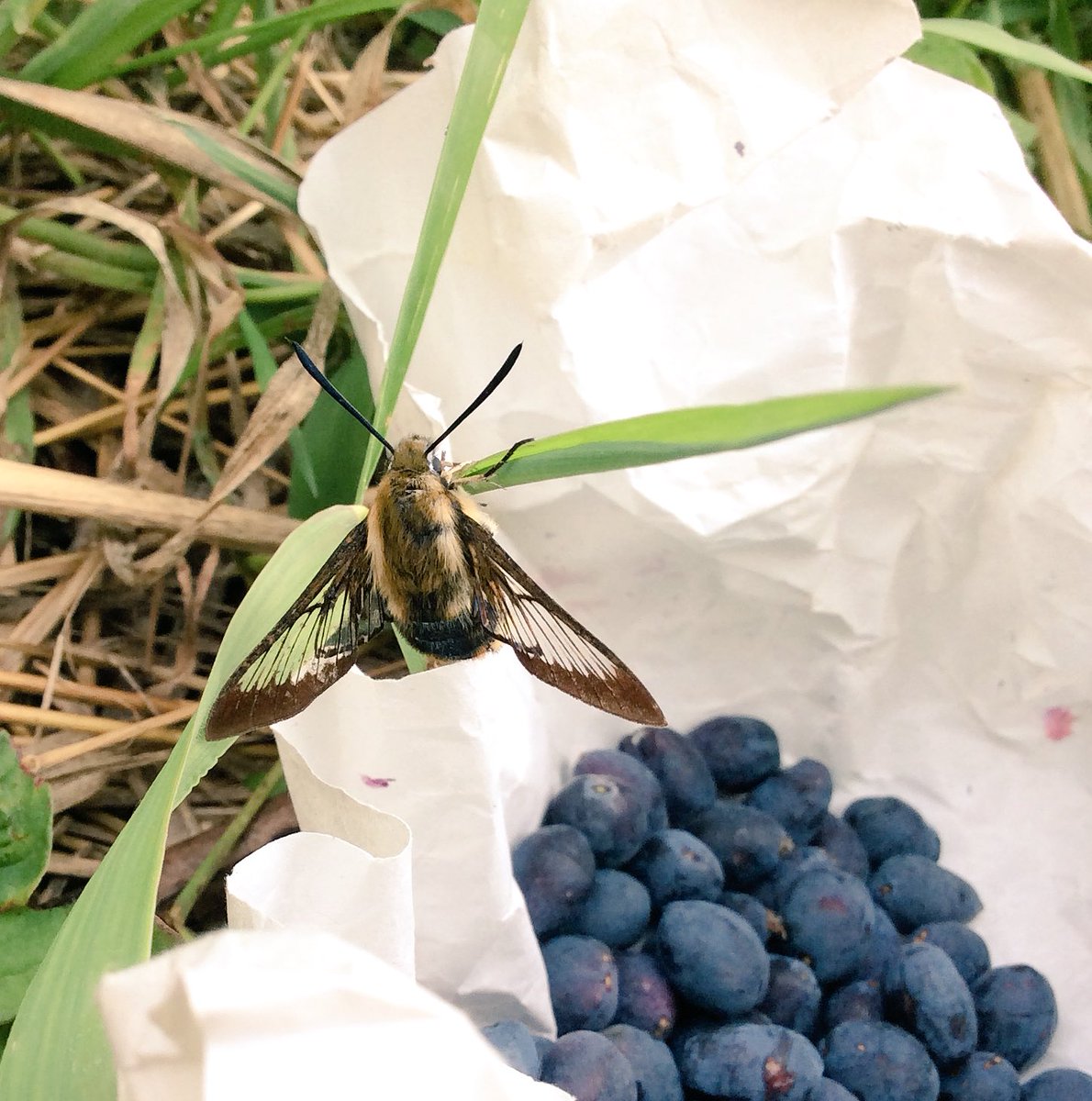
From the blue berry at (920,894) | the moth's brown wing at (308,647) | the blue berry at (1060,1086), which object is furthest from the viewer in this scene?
the blue berry at (920,894)

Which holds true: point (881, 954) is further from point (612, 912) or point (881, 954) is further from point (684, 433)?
point (684, 433)

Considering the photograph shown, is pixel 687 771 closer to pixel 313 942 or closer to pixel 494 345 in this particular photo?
pixel 494 345

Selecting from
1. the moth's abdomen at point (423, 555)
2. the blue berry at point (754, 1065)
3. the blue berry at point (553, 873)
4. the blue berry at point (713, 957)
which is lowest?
the blue berry at point (754, 1065)

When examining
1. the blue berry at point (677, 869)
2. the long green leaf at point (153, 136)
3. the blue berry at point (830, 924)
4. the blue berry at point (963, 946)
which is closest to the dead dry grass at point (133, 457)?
the long green leaf at point (153, 136)

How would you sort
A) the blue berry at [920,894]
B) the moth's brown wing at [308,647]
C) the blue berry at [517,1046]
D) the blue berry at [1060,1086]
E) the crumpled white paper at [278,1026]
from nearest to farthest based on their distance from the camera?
the crumpled white paper at [278,1026] < the moth's brown wing at [308,647] < the blue berry at [517,1046] < the blue berry at [1060,1086] < the blue berry at [920,894]

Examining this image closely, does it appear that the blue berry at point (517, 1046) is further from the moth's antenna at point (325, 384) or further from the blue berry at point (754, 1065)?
the moth's antenna at point (325, 384)

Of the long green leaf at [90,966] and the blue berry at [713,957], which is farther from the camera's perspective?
the blue berry at [713,957]

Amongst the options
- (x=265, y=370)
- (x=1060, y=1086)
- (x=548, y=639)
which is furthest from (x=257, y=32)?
(x=1060, y=1086)

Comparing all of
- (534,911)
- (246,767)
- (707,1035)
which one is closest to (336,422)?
(246,767)
